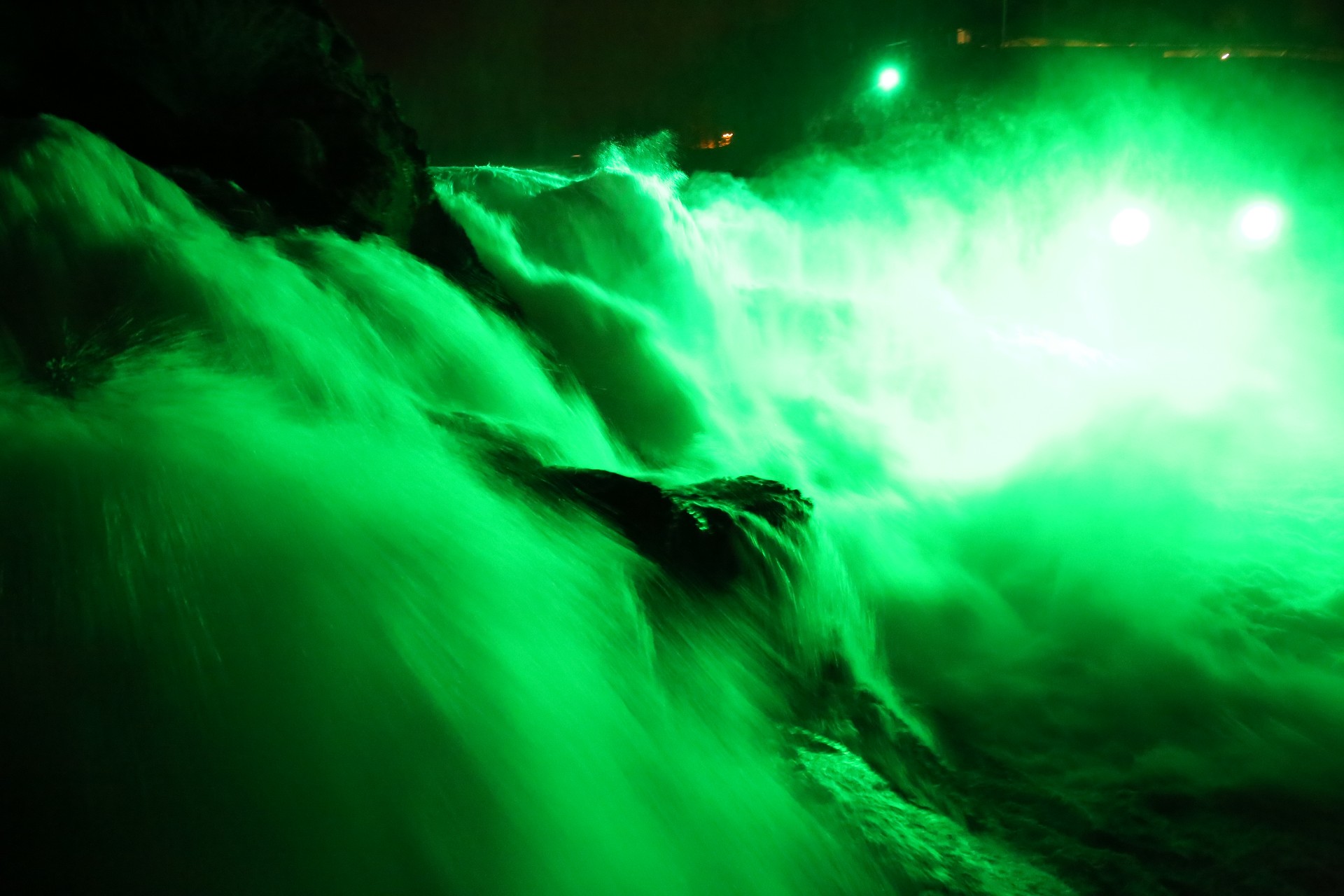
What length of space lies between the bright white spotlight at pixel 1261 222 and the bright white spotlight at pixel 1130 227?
1.77 m

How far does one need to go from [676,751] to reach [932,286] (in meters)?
17.7

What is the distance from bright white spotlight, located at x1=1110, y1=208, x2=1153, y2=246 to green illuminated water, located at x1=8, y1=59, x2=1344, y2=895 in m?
8.28

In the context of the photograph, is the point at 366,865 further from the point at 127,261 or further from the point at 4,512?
the point at 127,261

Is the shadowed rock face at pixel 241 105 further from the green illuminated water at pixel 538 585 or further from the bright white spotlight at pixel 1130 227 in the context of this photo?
the bright white spotlight at pixel 1130 227

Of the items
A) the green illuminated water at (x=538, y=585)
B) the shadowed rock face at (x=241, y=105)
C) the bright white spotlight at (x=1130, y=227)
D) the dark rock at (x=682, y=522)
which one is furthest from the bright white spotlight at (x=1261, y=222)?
the dark rock at (x=682, y=522)

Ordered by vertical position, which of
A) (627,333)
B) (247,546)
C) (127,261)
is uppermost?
(627,333)

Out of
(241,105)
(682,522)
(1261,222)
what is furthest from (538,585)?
(1261,222)

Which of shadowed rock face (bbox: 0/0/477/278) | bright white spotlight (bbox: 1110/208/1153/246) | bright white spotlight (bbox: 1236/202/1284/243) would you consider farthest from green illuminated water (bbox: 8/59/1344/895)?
bright white spotlight (bbox: 1110/208/1153/246)

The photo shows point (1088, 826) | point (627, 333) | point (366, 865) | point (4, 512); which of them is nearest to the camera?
point (366, 865)

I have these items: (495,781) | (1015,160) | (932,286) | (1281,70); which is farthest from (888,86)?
(495,781)

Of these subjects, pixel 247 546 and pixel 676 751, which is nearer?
pixel 247 546

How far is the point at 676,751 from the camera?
334cm

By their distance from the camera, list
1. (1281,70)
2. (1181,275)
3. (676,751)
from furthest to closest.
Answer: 1. (1181,275)
2. (1281,70)
3. (676,751)

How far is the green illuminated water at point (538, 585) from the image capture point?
2344 mm
